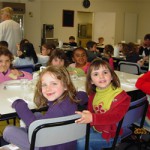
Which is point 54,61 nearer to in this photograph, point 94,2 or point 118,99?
point 118,99

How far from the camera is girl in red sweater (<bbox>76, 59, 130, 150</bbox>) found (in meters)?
1.75

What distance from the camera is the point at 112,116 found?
172 centimetres

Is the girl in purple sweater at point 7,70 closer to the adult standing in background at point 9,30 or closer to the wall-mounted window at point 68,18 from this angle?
the adult standing in background at point 9,30

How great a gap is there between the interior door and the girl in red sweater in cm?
861

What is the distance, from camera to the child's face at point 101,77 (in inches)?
80.4

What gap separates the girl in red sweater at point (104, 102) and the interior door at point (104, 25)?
28.2 ft

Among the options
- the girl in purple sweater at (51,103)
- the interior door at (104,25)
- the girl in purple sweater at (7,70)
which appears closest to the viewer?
the girl in purple sweater at (51,103)

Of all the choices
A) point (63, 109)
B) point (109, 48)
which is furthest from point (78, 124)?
point (109, 48)

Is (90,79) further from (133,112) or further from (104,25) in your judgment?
(104,25)

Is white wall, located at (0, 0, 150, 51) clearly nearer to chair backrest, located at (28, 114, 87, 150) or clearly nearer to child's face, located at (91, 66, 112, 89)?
child's face, located at (91, 66, 112, 89)

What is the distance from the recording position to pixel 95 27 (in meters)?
10.5

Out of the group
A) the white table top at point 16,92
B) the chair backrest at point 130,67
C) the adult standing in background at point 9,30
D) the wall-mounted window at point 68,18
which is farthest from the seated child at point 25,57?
the wall-mounted window at point 68,18

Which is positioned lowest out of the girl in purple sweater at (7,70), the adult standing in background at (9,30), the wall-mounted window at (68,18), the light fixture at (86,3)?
the girl in purple sweater at (7,70)

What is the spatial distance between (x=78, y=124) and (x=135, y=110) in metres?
0.55
